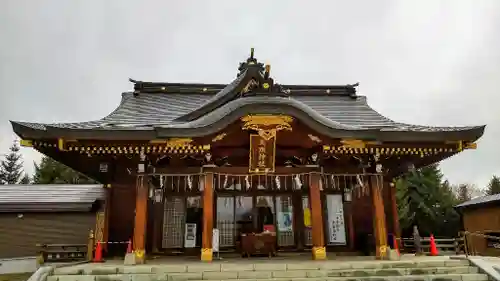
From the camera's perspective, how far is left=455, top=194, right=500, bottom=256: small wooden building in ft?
56.0

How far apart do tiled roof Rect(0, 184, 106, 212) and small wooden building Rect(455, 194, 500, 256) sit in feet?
56.7

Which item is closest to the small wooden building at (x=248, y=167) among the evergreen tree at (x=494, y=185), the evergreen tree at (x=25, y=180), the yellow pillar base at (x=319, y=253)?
the yellow pillar base at (x=319, y=253)

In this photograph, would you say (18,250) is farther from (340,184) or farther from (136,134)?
(340,184)

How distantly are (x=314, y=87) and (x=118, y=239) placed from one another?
36.5 feet

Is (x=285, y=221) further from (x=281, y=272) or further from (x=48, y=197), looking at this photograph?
(x=48, y=197)

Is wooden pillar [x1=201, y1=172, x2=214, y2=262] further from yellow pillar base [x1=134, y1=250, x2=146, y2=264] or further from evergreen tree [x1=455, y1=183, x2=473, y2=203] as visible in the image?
evergreen tree [x1=455, y1=183, x2=473, y2=203]

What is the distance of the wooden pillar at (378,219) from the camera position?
954cm

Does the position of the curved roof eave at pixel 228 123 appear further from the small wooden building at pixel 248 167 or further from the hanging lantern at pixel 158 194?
the hanging lantern at pixel 158 194

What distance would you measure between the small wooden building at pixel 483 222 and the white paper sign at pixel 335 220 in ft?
26.9

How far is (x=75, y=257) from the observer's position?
464 inches

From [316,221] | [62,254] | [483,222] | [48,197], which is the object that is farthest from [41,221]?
[483,222]

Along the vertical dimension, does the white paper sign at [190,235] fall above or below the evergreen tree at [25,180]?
below

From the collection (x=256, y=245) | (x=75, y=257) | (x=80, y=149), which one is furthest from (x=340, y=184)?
(x=75, y=257)

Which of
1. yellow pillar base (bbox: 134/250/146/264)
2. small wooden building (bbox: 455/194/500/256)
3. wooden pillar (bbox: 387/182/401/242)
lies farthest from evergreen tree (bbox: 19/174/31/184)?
small wooden building (bbox: 455/194/500/256)
